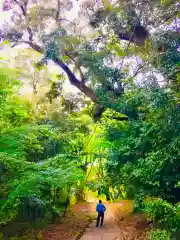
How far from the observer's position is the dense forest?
8117 mm

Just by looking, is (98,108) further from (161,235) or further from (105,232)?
(161,235)

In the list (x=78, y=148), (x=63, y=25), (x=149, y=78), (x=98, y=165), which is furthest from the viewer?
(x=98, y=165)

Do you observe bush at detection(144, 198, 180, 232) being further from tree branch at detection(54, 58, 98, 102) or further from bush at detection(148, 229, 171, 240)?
tree branch at detection(54, 58, 98, 102)

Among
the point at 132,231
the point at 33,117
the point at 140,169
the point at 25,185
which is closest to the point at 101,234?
the point at 132,231

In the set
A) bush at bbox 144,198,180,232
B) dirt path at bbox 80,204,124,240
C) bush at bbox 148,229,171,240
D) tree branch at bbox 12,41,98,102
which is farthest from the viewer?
tree branch at bbox 12,41,98,102

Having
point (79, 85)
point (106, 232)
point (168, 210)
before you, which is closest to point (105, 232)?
point (106, 232)

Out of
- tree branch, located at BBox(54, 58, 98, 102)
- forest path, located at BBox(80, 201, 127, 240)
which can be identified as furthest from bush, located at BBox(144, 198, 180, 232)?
tree branch, located at BBox(54, 58, 98, 102)

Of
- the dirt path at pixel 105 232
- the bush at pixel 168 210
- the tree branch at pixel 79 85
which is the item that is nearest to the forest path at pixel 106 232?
the dirt path at pixel 105 232

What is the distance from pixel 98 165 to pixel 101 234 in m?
13.6

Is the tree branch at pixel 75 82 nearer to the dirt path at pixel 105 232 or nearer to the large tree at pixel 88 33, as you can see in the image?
the large tree at pixel 88 33

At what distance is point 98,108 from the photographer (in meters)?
15.7

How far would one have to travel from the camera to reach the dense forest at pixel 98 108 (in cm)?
812

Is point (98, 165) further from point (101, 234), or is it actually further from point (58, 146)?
point (101, 234)

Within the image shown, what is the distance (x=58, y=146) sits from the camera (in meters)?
15.8
